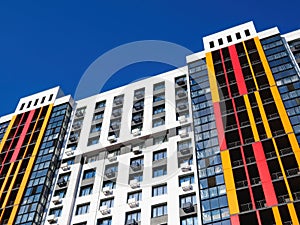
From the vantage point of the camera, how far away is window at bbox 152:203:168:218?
135 feet

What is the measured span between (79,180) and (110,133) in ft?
28.0

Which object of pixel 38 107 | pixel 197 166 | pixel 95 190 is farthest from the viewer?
pixel 38 107

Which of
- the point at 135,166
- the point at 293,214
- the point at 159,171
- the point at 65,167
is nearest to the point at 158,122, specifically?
the point at 135,166

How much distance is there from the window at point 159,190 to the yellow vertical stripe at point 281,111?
48.7 ft

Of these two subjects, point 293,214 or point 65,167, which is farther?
point 65,167

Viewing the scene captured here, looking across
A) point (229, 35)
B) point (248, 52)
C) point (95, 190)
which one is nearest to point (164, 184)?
point (95, 190)

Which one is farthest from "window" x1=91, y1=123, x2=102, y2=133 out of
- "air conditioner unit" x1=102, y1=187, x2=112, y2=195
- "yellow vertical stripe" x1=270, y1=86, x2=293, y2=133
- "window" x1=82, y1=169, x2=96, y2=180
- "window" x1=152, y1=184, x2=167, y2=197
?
"yellow vertical stripe" x1=270, y1=86, x2=293, y2=133

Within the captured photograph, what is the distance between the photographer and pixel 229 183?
39.0 metres

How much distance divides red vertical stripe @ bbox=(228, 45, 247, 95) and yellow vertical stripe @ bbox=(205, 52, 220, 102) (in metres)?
2.93

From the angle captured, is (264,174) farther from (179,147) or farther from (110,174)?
(110,174)

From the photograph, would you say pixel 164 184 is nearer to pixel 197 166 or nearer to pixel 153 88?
pixel 197 166

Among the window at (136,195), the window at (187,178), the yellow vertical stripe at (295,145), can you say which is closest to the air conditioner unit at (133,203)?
the window at (136,195)

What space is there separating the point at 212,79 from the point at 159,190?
18186 mm

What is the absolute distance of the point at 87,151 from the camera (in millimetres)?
53156
